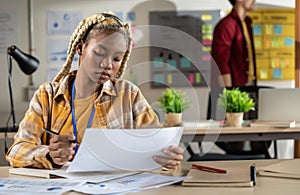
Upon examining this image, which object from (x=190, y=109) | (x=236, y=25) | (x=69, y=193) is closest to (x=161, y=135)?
(x=69, y=193)

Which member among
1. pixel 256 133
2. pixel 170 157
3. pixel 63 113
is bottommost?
pixel 256 133

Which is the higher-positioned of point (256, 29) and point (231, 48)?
point (256, 29)

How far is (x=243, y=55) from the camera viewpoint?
5.58 metres

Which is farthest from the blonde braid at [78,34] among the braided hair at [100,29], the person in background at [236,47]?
the person in background at [236,47]

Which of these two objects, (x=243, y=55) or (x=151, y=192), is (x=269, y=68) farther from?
(x=151, y=192)

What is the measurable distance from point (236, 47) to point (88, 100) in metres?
3.67

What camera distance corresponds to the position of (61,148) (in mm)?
1736

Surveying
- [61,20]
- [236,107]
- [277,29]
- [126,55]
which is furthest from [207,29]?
[126,55]

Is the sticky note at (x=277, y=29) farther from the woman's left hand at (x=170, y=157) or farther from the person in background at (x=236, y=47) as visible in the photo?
the woman's left hand at (x=170, y=157)

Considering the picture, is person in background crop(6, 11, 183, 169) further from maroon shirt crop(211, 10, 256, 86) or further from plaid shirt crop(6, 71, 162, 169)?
maroon shirt crop(211, 10, 256, 86)

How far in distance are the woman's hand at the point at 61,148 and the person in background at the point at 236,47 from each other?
3.65 meters

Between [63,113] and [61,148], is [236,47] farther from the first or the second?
[61,148]

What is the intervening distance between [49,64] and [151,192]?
14.4 feet

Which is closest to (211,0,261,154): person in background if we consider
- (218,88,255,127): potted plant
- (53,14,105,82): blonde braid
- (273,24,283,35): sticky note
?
(273,24,283,35): sticky note
